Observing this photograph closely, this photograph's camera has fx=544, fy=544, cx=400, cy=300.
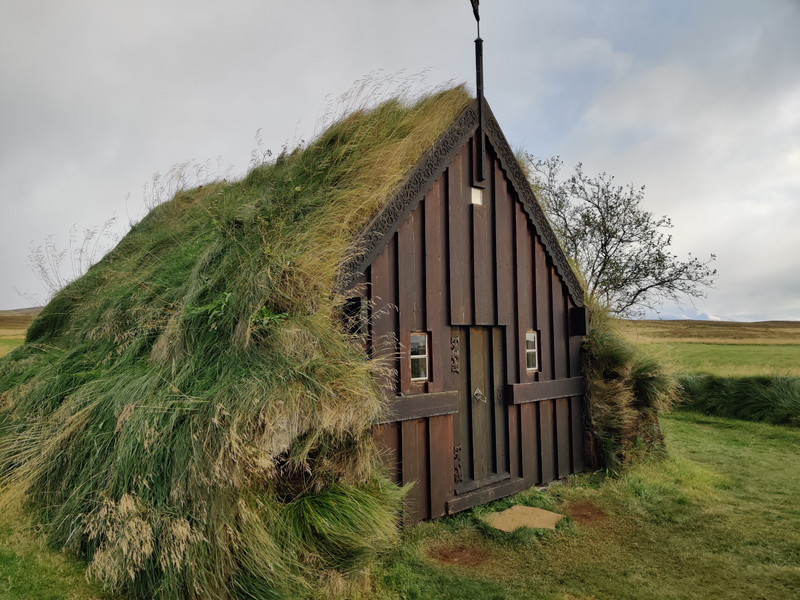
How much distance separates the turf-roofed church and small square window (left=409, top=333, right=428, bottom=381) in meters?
0.03

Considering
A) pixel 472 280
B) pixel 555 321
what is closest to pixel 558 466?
pixel 555 321

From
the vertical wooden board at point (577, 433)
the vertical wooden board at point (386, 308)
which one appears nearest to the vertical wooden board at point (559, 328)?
the vertical wooden board at point (577, 433)

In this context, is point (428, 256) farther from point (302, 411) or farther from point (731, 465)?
point (731, 465)

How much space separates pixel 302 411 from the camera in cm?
437

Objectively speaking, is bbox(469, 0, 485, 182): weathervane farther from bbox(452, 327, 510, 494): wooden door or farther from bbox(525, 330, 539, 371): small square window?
bbox(525, 330, 539, 371): small square window

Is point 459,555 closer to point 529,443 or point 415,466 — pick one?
point 415,466

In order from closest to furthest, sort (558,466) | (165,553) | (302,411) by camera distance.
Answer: (165,553)
(302,411)
(558,466)

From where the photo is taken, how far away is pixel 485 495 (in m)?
7.44

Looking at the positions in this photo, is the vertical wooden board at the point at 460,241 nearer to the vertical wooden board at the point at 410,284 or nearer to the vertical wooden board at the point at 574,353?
the vertical wooden board at the point at 410,284

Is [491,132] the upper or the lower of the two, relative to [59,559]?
upper

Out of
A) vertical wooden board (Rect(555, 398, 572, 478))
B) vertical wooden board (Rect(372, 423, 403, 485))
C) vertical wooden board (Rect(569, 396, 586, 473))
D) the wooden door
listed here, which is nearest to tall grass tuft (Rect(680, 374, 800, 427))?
vertical wooden board (Rect(569, 396, 586, 473))

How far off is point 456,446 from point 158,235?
6928 millimetres

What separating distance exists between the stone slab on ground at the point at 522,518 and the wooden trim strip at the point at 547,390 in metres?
1.53

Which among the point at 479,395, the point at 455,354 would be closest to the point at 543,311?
the point at 479,395
